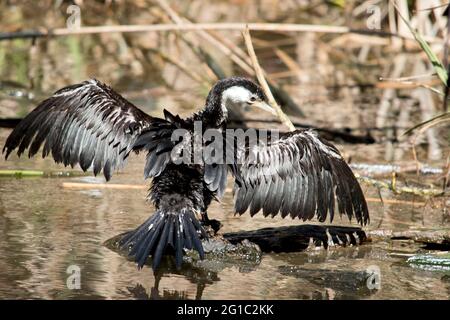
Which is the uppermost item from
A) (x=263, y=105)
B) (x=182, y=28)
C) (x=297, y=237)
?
(x=182, y=28)

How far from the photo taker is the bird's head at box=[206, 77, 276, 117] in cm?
588

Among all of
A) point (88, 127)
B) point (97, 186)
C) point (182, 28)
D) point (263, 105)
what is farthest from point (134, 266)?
point (182, 28)

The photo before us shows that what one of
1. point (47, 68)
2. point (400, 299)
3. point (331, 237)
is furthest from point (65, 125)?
point (47, 68)

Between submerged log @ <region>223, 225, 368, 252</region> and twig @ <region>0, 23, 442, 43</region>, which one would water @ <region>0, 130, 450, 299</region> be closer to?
submerged log @ <region>223, 225, 368, 252</region>

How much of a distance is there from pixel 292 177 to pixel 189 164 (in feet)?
2.14

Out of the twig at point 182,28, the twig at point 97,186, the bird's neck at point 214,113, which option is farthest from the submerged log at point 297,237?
the twig at point 182,28

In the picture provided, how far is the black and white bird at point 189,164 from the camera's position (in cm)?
536

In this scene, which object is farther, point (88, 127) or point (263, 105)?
point (263, 105)

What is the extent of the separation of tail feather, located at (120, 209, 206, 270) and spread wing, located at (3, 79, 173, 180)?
62cm

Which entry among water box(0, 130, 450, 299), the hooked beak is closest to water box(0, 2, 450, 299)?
water box(0, 130, 450, 299)

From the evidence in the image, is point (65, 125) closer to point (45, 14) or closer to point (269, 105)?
point (269, 105)

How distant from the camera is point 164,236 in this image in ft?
16.8

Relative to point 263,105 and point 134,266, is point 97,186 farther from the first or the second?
point 134,266

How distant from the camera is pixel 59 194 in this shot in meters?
6.66
